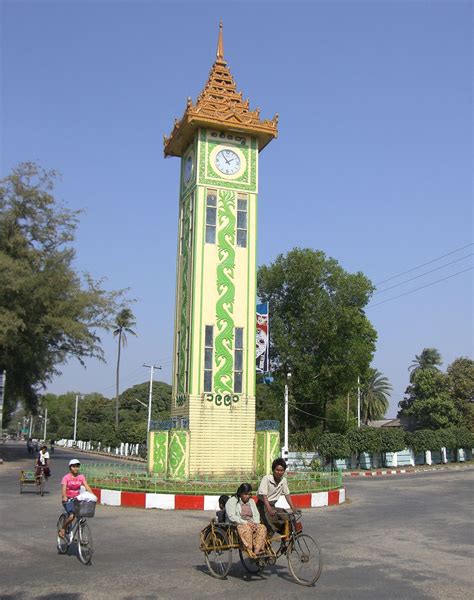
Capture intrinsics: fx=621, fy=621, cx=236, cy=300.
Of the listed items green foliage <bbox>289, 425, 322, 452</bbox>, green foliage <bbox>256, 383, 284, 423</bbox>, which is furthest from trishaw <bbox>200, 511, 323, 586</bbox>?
green foliage <bbox>289, 425, 322, 452</bbox>

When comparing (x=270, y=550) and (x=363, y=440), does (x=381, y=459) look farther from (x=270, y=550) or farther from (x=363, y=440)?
(x=270, y=550)

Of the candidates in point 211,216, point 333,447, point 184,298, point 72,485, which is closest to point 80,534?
point 72,485

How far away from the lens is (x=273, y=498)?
8.81m

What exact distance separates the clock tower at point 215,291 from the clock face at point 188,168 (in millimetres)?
44

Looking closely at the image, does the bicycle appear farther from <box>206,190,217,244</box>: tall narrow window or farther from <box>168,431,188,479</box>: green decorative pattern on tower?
<box>206,190,217,244</box>: tall narrow window

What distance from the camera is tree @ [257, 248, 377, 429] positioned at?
41.4m

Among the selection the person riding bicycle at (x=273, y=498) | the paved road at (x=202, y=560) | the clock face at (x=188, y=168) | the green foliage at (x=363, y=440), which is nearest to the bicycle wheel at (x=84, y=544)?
the paved road at (x=202, y=560)

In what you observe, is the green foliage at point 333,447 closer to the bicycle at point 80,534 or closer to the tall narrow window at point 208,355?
the tall narrow window at point 208,355

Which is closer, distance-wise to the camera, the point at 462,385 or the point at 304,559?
the point at 304,559

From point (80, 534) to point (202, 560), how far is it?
1863mm

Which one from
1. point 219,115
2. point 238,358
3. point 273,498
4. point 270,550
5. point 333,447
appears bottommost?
point 270,550

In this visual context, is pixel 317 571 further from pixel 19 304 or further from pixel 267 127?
pixel 19 304

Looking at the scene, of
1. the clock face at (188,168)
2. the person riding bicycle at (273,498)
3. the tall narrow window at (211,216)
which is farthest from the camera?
the clock face at (188,168)

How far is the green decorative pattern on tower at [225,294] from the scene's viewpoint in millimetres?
20797
